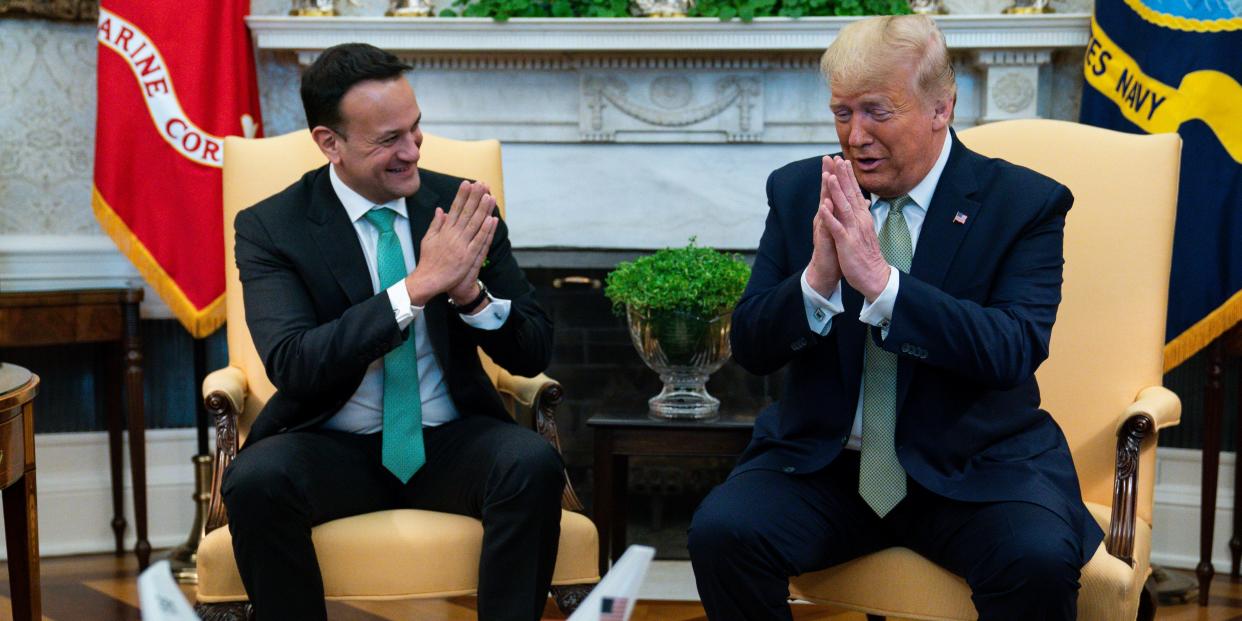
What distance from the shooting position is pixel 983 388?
88.1 inches

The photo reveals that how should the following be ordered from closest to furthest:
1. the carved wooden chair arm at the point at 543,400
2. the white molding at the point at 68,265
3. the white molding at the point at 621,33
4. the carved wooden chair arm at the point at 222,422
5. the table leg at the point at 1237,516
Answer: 1. the carved wooden chair arm at the point at 222,422
2. the carved wooden chair arm at the point at 543,400
3. the table leg at the point at 1237,516
4. the white molding at the point at 621,33
5. the white molding at the point at 68,265

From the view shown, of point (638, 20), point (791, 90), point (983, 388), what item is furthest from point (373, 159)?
point (791, 90)

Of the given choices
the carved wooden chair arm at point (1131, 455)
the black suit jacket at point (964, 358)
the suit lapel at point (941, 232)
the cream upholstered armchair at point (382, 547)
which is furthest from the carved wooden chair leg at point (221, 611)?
the carved wooden chair arm at point (1131, 455)

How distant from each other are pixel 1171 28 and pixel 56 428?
131 inches

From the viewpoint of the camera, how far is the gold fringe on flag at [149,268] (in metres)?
3.68

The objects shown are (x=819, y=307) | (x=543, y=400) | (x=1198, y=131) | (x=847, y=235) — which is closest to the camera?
(x=847, y=235)

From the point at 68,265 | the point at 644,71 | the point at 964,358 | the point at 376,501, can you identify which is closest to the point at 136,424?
the point at 68,265

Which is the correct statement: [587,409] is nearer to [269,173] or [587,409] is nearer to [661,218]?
[661,218]

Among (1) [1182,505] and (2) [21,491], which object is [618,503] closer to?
(2) [21,491]

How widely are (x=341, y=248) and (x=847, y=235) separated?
3.25 feet

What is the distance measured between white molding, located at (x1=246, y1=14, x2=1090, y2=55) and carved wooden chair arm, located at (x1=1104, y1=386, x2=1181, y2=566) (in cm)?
160

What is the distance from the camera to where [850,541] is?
221 cm

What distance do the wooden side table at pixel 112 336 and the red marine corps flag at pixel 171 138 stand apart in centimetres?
13

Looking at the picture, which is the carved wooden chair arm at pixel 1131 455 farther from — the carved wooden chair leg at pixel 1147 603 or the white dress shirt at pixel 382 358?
the white dress shirt at pixel 382 358
